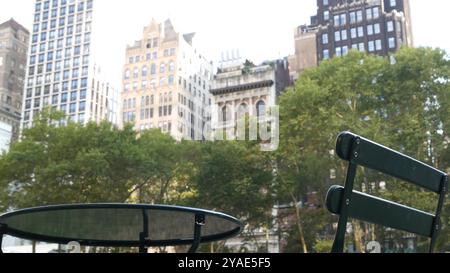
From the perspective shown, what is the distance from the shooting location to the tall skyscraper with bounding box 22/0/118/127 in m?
73.2

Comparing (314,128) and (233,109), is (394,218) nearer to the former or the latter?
(314,128)

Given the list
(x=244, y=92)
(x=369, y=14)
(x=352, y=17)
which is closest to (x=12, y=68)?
(x=244, y=92)

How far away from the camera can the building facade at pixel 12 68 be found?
6931 centimetres

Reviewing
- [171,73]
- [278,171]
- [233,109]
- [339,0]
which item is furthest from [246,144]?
[339,0]

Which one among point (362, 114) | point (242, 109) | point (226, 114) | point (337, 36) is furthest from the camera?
point (337, 36)

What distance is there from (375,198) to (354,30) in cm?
5552

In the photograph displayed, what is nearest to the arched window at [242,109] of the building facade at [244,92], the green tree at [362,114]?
the building facade at [244,92]

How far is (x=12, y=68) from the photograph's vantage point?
7262cm

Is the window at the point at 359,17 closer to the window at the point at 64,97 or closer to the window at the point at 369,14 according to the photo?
the window at the point at 369,14

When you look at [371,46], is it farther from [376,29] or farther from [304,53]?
[304,53]

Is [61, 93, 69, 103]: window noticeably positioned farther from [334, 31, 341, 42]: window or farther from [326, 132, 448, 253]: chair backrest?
[326, 132, 448, 253]: chair backrest

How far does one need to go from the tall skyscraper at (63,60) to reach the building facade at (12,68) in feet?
3.35

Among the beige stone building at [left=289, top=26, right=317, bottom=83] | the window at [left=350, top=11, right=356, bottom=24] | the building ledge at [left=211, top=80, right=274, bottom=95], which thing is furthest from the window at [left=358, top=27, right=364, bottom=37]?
the building ledge at [left=211, top=80, right=274, bottom=95]

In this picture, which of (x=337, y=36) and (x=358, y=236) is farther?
(x=337, y=36)
